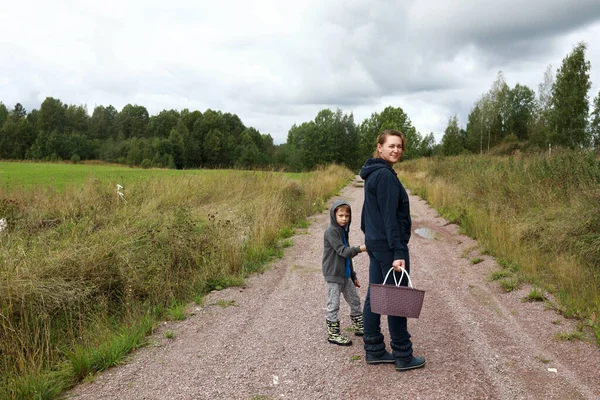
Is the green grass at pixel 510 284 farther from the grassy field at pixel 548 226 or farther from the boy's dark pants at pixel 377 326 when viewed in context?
the boy's dark pants at pixel 377 326

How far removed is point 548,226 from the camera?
7.64 metres

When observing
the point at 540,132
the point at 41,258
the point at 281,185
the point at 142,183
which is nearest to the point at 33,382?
the point at 41,258

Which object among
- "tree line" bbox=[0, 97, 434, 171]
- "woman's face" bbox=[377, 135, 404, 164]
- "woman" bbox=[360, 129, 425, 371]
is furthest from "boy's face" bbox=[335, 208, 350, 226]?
"tree line" bbox=[0, 97, 434, 171]

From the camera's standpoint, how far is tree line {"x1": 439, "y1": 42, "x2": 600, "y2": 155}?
3491cm

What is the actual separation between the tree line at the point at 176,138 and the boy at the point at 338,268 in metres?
44.2

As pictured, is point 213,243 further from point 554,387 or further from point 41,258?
point 554,387

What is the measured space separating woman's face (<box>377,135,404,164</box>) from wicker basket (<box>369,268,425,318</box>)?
1.08m

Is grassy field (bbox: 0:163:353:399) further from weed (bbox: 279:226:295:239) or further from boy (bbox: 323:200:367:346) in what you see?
boy (bbox: 323:200:367:346)

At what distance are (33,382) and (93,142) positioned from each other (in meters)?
91.5

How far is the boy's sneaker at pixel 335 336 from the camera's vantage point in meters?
4.34

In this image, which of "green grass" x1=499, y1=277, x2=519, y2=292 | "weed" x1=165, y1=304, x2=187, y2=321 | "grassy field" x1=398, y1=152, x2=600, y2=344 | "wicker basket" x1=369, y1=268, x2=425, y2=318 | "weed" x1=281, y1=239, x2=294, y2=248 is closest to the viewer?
"wicker basket" x1=369, y1=268, x2=425, y2=318

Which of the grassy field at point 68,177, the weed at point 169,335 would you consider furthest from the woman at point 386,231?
the grassy field at point 68,177

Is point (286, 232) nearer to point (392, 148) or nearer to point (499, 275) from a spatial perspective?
point (499, 275)

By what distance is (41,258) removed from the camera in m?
5.75
